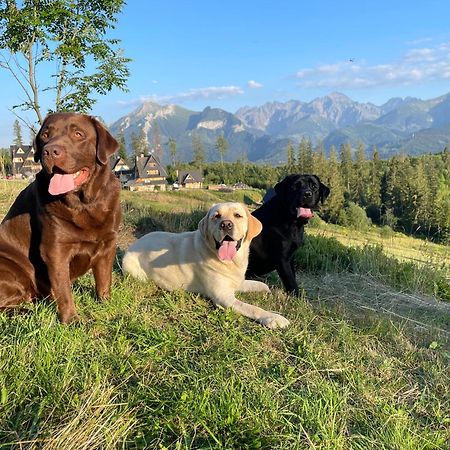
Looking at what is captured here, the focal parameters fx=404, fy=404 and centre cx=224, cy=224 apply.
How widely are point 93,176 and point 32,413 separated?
1.75 meters

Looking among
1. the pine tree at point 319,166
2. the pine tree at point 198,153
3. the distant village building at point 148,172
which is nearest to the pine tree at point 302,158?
the pine tree at point 319,166

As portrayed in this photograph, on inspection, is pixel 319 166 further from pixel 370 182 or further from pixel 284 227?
pixel 284 227

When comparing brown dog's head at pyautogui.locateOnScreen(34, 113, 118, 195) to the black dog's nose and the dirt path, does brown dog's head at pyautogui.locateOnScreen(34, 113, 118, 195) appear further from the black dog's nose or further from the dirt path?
the dirt path

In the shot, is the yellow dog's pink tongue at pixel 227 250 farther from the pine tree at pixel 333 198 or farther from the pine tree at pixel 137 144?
the pine tree at pixel 137 144

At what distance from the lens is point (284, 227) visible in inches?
190

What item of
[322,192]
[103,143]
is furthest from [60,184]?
[322,192]

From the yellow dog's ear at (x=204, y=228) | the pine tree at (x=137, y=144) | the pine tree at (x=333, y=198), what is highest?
the pine tree at (x=137, y=144)

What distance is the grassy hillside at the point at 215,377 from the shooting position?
6.00 feet

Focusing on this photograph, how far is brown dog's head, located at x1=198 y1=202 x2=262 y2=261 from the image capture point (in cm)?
368

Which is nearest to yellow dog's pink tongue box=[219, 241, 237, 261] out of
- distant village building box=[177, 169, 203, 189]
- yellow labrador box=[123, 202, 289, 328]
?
yellow labrador box=[123, 202, 289, 328]

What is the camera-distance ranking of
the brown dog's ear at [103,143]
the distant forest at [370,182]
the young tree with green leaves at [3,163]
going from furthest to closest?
the distant forest at [370,182], the young tree with green leaves at [3,163], the brown dog's ear at [103,143]

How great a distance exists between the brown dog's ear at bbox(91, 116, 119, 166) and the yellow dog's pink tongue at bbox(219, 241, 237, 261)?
1.29 m

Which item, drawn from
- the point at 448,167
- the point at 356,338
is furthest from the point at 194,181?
the point at 356,338

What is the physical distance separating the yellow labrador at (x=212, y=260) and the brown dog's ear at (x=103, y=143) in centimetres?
113
